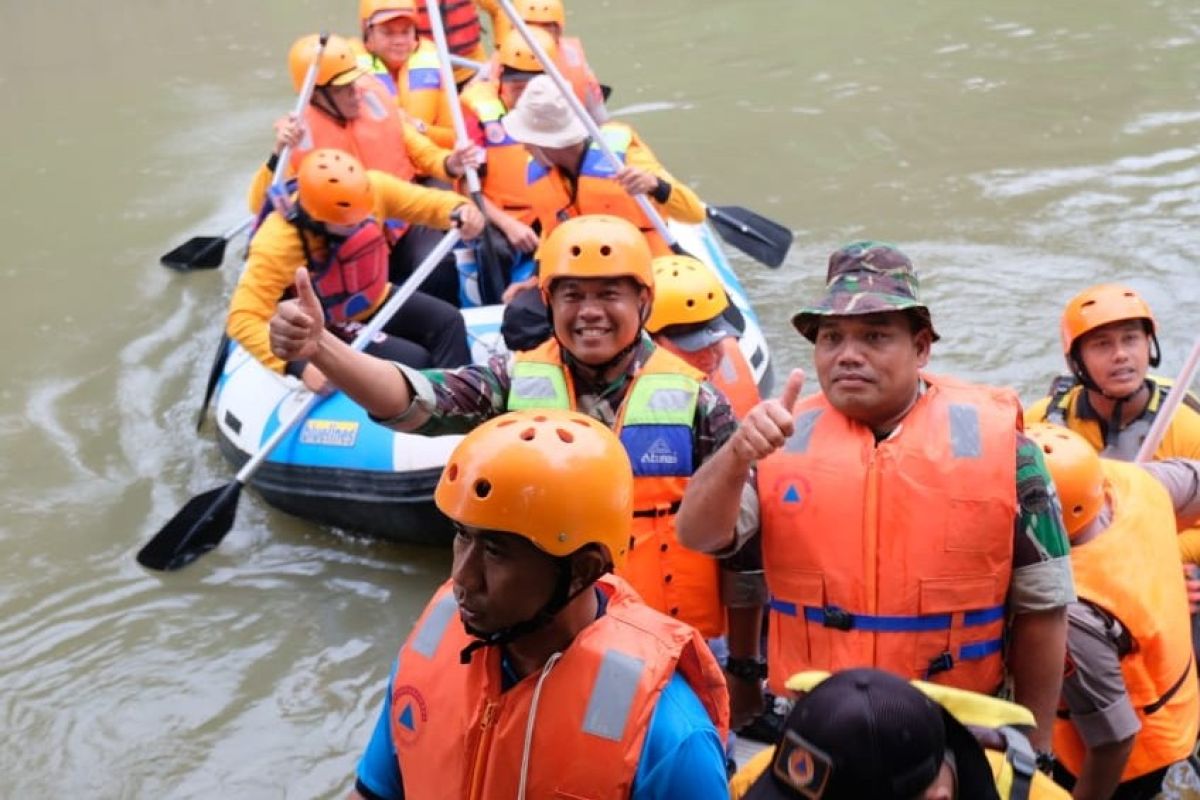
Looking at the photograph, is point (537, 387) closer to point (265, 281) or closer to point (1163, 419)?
Result: point (1163, 419)

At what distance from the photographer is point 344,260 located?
574cm

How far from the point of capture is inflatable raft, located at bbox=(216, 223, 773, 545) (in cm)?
554

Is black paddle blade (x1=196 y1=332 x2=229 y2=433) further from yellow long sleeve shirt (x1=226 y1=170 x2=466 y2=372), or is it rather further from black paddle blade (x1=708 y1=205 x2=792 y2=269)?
black paddle blade (x1=708 y1=205 x2=792 y2=269)

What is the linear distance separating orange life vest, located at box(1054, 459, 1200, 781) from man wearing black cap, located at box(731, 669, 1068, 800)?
4.21 feet

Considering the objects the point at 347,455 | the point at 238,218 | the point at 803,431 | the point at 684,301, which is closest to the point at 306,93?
the point at 347,455

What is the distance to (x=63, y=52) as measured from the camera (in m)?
16.2

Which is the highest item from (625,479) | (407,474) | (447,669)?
(625,479)

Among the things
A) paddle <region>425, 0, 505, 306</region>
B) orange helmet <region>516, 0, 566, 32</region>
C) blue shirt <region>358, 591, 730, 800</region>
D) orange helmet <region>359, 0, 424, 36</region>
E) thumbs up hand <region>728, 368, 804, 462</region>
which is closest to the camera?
blue shirt <region>358, 591, 730, 800</region>

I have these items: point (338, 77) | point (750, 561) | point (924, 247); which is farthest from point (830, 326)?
point (924, 247)

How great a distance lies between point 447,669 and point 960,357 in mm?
5693

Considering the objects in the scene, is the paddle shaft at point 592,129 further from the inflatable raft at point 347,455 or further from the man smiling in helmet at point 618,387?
the man smiling in helmet at point 618,387

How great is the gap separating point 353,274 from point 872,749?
4470 mm

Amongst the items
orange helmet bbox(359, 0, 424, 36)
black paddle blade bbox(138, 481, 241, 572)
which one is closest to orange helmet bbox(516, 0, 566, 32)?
orange helmet bbox(359, 0, 424, 36)

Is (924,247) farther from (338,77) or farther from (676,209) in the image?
(338,77)
